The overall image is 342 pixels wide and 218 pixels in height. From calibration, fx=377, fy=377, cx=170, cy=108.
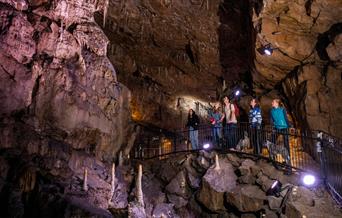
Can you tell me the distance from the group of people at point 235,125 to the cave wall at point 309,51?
63.5 inches

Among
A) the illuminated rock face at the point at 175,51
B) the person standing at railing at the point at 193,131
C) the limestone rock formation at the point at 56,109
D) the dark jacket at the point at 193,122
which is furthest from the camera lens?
the illuminated rock face at the point at 175,51

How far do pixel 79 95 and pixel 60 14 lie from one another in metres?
2.83

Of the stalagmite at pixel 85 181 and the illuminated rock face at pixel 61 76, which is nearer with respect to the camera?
the stalagmite at pixel 85 181

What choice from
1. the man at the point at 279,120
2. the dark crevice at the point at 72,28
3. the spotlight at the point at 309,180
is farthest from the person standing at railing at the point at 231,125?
the dark crevice at the point at 72,28

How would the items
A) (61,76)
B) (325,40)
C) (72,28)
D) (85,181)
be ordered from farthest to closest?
1. (325,40)
2. (72,28)
3. (61,76)
4. (85,181)

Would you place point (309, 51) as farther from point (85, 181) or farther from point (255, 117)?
point (85, 181)

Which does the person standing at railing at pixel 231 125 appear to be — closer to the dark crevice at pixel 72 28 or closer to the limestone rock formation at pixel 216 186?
the limestone rock formation at pixel 216 186

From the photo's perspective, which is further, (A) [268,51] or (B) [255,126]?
(A) [268,51]

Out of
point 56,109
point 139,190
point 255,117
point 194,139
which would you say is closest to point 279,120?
point 255,117

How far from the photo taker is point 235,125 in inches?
469

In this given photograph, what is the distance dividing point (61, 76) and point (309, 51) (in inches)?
324

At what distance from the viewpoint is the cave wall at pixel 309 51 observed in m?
11.9

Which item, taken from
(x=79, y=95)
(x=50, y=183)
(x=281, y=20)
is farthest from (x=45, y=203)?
(x=281, y=20)

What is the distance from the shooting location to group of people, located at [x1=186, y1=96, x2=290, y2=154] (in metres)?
10.5
